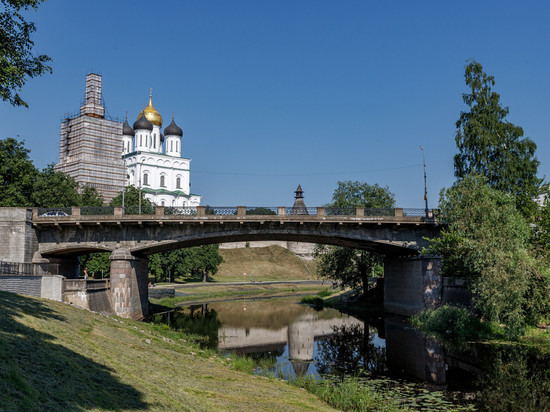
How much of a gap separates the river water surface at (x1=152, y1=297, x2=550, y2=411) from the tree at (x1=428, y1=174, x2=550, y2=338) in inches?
96.8

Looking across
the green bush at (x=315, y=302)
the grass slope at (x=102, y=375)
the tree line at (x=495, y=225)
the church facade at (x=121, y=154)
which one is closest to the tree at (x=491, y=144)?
the tree line at (x=495, y=225)

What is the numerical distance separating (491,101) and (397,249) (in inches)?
657

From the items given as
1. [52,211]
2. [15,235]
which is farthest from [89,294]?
[52,211]

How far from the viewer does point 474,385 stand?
20578 millimetres

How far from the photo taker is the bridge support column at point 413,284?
140ft

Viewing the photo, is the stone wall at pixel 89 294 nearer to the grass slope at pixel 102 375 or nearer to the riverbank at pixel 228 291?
the grass slope at pixel 102 375

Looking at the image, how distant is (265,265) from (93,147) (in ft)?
164

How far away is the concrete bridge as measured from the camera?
4097cm

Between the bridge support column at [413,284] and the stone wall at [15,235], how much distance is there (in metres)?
32.5

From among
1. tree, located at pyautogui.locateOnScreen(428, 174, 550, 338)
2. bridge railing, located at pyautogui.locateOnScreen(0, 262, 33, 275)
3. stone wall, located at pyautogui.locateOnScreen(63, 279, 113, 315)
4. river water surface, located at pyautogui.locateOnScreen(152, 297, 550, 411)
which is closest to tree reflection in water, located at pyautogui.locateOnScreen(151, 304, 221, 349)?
river water surface, located at pyautogui.locateOnScreen(152, 297, 550, 411)

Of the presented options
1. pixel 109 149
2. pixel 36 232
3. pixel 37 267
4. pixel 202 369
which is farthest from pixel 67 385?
pixel 109 149

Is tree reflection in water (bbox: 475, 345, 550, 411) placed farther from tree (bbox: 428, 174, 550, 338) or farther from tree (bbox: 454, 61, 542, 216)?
tree (bbox: 454, 61, 542, 216)

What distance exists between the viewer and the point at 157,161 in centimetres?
13188

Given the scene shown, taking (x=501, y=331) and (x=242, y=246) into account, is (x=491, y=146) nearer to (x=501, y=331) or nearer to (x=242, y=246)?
(x=501, y=331)
